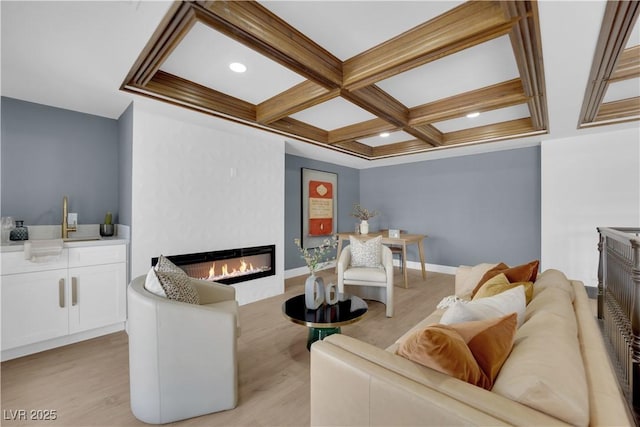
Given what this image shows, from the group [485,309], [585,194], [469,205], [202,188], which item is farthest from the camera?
[469,205]

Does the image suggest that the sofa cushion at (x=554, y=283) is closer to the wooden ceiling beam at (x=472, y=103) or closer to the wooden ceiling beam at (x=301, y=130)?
the wooden ceiling beam at (x=472, y=103)

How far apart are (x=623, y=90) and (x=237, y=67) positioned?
3645 millimetres

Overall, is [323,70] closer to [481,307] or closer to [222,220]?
[481,307]

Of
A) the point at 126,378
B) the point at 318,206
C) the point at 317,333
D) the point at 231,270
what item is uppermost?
the point at 318,206

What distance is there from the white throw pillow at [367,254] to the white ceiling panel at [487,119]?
1.93m

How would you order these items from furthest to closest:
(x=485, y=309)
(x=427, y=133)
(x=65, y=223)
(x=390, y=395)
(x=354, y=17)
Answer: (x=427, y=133) < (x=65, y=223) < (x=354, y=17) < (x=485, y=309) < (x=390, y=395)

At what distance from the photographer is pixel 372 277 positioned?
330 centimetres

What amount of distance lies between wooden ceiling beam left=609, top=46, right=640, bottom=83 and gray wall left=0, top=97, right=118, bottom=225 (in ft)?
15.9

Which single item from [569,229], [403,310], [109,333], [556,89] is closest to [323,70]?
[556,89]

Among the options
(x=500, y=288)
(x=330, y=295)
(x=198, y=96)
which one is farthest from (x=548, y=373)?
(x=198, y=96)

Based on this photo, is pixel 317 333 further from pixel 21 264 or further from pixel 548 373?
pixel 21 264

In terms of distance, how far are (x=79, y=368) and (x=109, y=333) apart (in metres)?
0.65

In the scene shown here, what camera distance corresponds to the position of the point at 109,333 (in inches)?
109

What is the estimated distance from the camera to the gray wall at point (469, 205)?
15.1 feet
